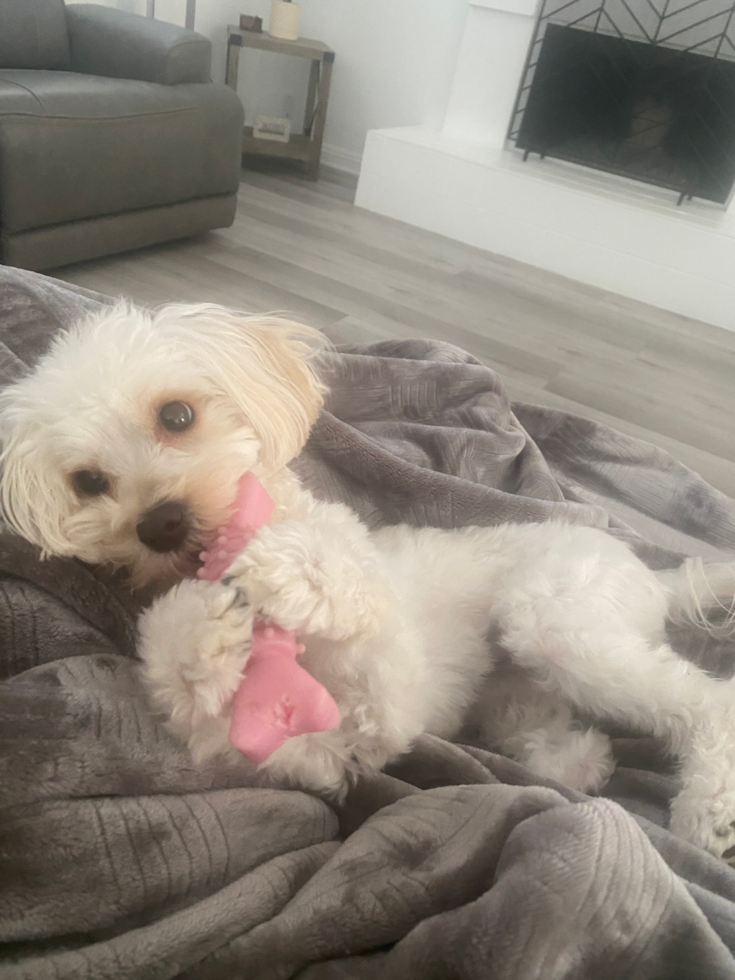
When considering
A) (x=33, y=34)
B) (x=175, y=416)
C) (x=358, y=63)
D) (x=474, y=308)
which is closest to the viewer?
(x=175, y=416)

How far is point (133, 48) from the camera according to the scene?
2986 millimetres

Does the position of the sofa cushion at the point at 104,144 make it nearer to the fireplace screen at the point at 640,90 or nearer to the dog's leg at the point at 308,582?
the fireplace screen at the point at 640,90

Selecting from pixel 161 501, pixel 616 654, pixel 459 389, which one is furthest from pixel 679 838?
pixel 459 389

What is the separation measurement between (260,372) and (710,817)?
85 centimetres

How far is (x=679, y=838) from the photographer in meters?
0.84

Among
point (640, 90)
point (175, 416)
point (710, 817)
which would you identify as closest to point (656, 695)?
point (710, 817)

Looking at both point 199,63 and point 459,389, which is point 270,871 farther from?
point 199,63

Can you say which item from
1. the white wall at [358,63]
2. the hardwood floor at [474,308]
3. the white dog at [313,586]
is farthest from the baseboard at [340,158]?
the white dog at [313,586]

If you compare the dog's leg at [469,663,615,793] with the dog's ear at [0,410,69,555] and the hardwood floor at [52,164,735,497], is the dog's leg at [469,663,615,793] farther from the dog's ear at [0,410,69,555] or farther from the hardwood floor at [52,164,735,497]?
the hardwood floor at [52,164,735,497]

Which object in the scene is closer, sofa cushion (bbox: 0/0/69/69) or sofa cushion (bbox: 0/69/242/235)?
sofa cushion (bbox: 0/69/242/235)

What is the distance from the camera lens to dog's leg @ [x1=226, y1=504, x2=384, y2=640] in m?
0.73

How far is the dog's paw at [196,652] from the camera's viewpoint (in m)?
0.70

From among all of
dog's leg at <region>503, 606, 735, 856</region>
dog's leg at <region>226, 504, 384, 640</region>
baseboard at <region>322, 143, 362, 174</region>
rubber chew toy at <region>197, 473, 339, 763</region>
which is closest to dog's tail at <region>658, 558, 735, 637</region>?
dog's leg at <region>503, 606, 735, 856</region>

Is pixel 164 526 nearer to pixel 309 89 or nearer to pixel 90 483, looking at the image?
pixel 90 483
